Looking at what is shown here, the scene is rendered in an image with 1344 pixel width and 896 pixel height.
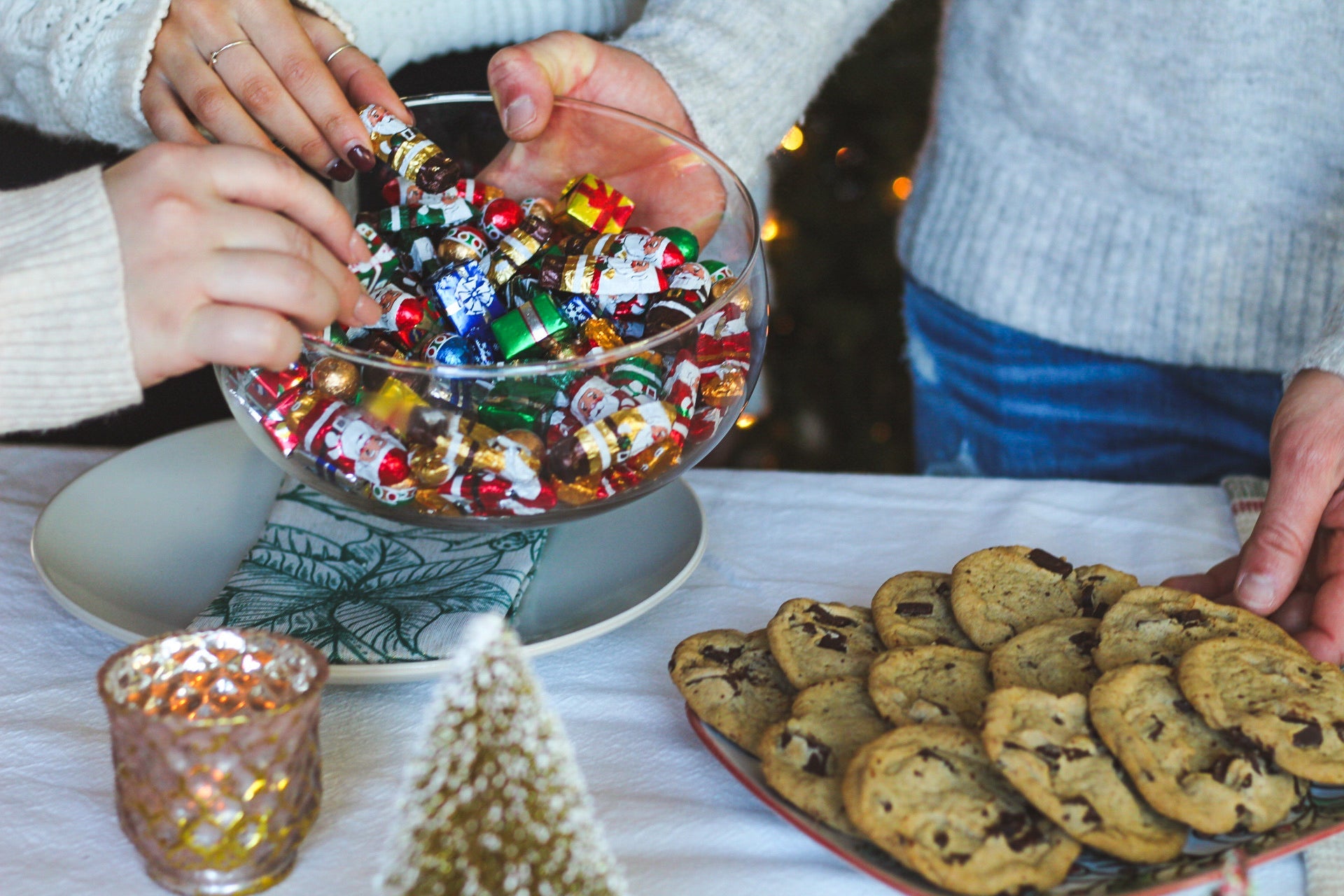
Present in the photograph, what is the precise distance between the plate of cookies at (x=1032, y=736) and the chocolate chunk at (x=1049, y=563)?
0.13 feet

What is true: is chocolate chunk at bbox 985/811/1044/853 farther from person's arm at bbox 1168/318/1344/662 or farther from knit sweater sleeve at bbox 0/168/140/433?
knit sweater sleeve at bbox 0/168/140/433

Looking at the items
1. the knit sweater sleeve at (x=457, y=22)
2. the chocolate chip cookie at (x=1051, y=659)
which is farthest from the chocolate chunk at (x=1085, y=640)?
the knit sweater sleeve at (x=457, y=22)

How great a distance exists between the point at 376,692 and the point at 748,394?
0.37 meters

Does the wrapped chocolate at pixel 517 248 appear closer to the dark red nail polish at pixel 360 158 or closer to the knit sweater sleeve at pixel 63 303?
the dark red nail polish at pixel 360 158

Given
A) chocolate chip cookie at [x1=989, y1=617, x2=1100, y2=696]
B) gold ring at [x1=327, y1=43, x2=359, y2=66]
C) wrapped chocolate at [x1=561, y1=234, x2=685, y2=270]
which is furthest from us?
gold ring at [x1=327, y1=43, x2=359, y2=66]

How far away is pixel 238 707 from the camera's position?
627mm

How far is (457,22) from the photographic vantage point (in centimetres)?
133

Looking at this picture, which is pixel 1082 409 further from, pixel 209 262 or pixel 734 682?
pixel 209 262

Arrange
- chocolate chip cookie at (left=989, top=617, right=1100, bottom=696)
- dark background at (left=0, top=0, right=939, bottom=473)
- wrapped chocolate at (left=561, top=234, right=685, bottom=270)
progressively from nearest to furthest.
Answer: chocolate chip cookie at (left=989, top=617, right=1100, bottom=696), wrapped chocolate at (left=561, top=234, right=685, bottom=270), dark background at (left=0, top=0, right=939, bottom=473)

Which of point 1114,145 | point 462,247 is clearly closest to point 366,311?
point 462,247

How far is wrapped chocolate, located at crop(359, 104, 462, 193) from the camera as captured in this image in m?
0.91

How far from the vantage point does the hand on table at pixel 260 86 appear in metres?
0.93

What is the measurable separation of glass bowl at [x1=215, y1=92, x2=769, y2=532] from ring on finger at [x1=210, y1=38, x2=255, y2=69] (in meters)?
0.25

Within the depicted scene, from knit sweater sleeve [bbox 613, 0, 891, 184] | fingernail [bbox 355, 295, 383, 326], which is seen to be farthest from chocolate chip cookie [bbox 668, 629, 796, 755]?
knit sweater sleeve [bbox 613, 0, 891, 184]
